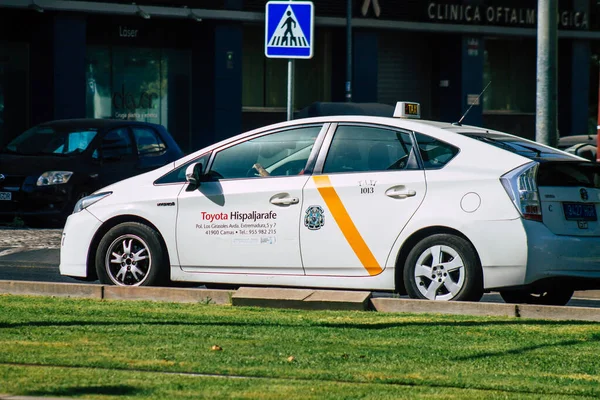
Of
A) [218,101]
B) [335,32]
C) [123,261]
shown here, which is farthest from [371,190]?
[335,32]

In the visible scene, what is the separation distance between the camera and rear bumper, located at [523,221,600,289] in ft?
29.3

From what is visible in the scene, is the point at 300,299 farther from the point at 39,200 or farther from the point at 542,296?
the point at 39,200

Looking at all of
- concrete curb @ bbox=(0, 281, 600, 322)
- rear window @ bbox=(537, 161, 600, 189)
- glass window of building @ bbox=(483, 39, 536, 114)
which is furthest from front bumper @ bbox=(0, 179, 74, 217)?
glass window of building @ bbox=(483, 39, 536, 114)

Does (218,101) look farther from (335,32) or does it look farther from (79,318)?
(79,318)

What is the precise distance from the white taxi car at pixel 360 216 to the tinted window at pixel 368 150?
0.01 m

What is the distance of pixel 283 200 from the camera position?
31.8 feet

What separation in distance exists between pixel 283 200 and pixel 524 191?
1.84m

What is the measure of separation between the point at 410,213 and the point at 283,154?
1.25m

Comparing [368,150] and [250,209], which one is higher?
[368,150]

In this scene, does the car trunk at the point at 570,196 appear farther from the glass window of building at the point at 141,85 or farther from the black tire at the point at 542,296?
the glass window of building at the point at 141,85

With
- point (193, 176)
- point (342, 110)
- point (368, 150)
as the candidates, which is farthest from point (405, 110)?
point (342, 110)

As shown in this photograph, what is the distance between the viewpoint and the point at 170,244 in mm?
10055

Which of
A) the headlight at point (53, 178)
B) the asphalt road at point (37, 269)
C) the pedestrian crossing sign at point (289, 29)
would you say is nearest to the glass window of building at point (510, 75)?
the headlight at point (53, 178)

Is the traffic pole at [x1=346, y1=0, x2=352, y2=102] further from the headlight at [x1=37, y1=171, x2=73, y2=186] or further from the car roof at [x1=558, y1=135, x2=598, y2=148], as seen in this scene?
the headlight at [x1=37, y1=171, x2=73, y2=186]
